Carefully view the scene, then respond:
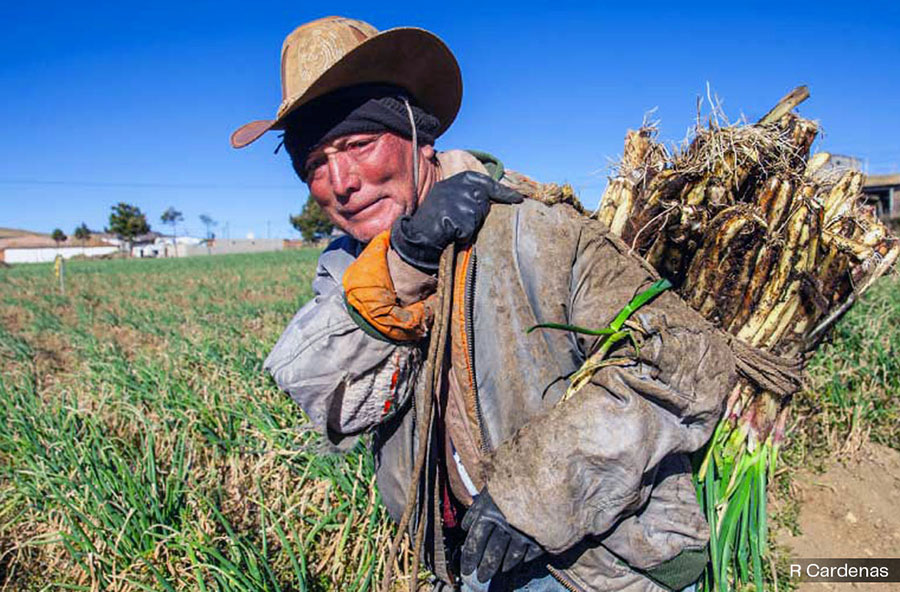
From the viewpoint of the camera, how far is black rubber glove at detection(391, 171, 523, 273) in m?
1.27

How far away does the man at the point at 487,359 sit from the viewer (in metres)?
1.21

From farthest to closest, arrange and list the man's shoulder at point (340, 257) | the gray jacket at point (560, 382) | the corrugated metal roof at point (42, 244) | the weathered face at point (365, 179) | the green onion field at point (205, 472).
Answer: the corrugated metal roof at point (42, 244) → the green onion field at point (205, 472) → the man's shoulder at point (340, 257) → the weathered face at point (365, 179) → the gray jacket at point (560, 382)

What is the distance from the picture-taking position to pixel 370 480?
2.51 m

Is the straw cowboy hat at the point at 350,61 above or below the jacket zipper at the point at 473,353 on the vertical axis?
above

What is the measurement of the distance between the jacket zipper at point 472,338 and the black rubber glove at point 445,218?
0.08m

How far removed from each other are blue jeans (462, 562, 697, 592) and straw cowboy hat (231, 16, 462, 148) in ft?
4.40

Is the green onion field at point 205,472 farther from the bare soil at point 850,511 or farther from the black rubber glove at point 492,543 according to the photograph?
the black rubber glove at point 492,543

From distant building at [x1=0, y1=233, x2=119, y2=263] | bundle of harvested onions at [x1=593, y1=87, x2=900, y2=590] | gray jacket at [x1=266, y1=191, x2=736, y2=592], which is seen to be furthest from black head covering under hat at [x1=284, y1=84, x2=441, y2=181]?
distant building at [x1=0, y1=233, x2=119, y2=263]

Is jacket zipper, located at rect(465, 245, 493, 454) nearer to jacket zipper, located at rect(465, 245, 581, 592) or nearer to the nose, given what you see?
jacket zipper, located at rect(465, 245, 581, 592)

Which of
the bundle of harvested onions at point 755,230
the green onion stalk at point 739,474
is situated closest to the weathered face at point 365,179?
the bundle of harvested onions at point 755,230

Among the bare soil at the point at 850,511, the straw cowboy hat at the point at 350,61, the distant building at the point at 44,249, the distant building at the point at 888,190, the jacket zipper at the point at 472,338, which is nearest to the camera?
the jacket zipper at the point at 472,338

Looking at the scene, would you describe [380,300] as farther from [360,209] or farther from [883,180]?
[883,180]

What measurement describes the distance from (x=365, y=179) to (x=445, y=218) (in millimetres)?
413

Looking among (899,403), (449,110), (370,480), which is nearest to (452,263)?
(449,110)
